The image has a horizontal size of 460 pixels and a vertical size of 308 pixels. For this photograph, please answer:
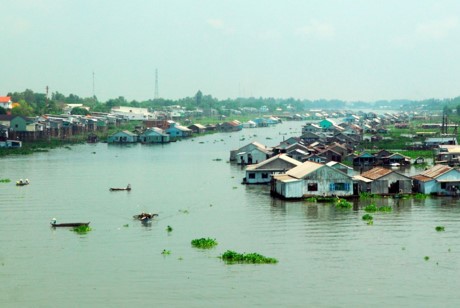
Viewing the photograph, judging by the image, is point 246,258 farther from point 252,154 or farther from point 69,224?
point 252,154

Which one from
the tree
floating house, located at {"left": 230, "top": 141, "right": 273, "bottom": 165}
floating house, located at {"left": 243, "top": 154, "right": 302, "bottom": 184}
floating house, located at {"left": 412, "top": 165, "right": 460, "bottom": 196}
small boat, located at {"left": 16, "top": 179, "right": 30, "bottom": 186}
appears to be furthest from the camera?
the tree

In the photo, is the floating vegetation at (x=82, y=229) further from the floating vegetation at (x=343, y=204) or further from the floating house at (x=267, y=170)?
the floating house at (x=267, y=170)

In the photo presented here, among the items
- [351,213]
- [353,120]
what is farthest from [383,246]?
[353,120]

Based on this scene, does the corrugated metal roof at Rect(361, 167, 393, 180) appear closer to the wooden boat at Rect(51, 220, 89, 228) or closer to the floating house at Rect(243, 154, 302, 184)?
the floating house at Rect(243, 154, 302, 184)

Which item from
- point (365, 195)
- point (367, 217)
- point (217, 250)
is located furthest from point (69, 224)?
point (365, 195)

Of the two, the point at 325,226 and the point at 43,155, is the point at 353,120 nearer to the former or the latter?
the point at 43,155

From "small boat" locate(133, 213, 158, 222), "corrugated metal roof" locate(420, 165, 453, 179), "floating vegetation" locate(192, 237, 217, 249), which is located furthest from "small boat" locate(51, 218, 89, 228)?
"corrugated metal roof" locate(420, 165, 453, 179)

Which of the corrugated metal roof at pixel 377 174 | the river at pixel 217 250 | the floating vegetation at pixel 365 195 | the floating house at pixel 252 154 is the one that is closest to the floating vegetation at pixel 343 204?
the river at pixel 217 250
